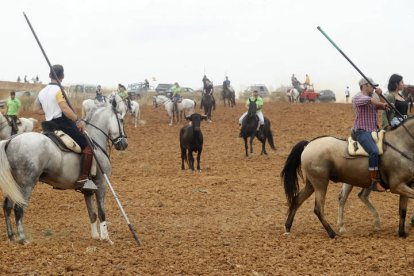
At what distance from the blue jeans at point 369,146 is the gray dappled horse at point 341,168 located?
0.42 ft

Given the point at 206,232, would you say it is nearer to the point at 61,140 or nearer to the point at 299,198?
the point at 299,198

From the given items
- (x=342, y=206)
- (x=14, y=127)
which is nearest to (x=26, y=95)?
(x=14, y=127)

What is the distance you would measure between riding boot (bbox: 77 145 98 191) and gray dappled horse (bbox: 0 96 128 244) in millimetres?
77

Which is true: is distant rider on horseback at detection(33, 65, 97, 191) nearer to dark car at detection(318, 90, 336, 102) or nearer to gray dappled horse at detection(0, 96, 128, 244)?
gray dappled horse at detection(0, 96, 128, 244)

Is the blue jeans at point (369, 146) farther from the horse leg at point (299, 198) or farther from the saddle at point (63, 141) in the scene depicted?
the saddle at point (63, 141)

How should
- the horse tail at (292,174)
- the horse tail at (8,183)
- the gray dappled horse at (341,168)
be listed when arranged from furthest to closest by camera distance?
the horse tail at (292,174)
the gray dappled horse at (341,168)
the horse tail at (8,183)

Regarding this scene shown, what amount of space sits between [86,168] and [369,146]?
4.32m

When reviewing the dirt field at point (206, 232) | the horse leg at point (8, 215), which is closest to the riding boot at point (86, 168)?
the dirt field at point (206, 232)

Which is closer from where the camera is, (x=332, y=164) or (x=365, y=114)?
(x=365, y=114)

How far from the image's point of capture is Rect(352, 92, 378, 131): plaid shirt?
33.5 feet

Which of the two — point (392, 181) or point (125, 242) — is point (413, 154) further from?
point (125, 242)

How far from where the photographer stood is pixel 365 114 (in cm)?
1024

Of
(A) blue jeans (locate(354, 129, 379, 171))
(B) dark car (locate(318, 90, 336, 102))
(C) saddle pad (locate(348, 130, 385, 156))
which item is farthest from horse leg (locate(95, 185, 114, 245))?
(B) dark car (locate(318, 90, 336, 102))

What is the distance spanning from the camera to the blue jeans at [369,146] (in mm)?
9984
